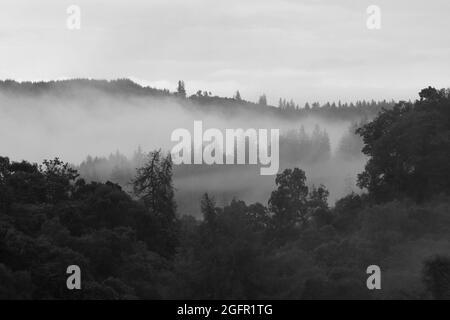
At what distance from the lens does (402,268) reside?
236ft

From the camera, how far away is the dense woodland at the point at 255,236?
63625 mm

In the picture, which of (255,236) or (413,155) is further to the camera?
(413,155)

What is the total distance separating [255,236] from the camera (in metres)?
68.2


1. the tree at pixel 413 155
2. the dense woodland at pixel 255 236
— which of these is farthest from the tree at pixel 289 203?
the tree at pixel 413 155

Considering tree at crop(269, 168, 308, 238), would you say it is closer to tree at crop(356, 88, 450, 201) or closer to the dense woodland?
the dense woodland

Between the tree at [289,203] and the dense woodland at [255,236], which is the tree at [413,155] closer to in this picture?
the dense woodland at [255,236]

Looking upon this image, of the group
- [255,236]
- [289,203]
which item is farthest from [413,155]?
[255,236]

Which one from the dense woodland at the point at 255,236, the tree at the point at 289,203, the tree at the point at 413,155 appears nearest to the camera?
the dense woodland at the point at 255,236

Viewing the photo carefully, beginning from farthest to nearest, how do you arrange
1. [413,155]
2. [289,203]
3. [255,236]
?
[289,203] → [413,155] → [255,236]

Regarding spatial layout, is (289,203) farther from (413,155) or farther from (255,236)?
(255,236)

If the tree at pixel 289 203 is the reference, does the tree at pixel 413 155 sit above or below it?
above

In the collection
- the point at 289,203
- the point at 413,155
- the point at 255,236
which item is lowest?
the point at 255,236

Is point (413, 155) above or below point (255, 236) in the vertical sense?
above
